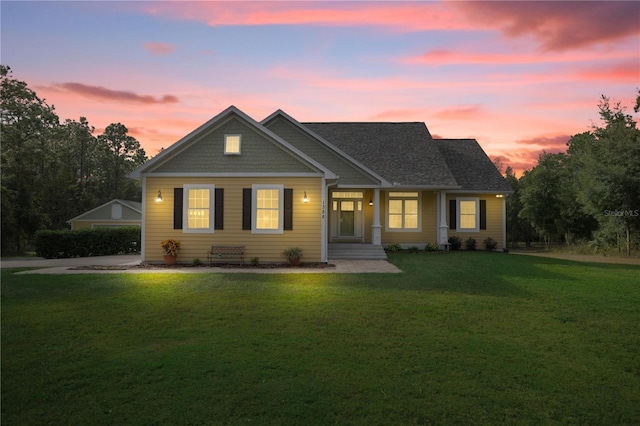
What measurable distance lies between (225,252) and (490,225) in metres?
15.0

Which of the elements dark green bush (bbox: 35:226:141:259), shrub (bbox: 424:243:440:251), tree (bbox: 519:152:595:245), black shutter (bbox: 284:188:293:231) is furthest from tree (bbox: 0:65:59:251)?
tree (bbox: 519:152:595:245)

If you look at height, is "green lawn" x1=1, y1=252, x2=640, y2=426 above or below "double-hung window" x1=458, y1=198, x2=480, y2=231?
below

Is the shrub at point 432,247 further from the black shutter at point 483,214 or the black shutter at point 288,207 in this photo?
the black shutter at point 288,207

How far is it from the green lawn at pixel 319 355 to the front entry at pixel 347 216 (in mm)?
11012

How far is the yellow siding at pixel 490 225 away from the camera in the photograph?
73.6 ft

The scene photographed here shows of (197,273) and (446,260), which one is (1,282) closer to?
(197,273)

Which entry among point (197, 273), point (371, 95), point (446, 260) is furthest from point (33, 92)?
point (446, 260)

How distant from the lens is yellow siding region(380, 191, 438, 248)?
21.7 m

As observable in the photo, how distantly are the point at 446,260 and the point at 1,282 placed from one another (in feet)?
49.6

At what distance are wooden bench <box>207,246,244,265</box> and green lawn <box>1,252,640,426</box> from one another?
5.13 meters

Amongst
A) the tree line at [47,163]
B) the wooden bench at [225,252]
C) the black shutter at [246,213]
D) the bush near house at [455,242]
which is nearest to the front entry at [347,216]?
the bush near house at [455,242]

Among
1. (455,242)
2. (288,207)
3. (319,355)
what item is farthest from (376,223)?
(319,355)

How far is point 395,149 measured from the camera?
79.2ft

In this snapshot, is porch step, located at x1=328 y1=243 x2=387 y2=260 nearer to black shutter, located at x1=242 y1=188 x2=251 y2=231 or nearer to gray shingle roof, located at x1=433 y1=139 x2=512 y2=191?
black shutter, located at x1=242 y1=188 x2=251 y2=231
